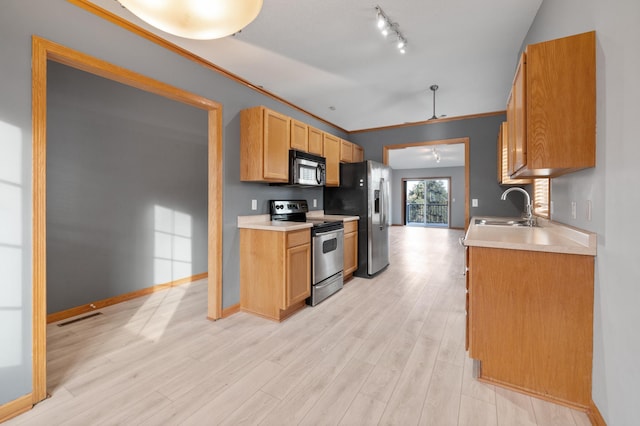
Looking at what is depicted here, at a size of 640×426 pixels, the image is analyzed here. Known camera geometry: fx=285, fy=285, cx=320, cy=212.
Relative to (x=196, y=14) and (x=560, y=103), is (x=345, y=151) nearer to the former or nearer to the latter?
(x=560, y=103)

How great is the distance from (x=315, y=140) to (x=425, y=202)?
411 inches

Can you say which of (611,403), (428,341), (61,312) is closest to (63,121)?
(61,312)

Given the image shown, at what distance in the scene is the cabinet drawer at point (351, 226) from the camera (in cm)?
408

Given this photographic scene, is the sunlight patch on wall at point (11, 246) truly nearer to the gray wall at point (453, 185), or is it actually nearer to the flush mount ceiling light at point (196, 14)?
the flush mount ceiling light at point (196, 14)

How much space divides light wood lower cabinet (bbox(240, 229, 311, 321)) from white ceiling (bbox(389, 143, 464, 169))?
16.8 ft

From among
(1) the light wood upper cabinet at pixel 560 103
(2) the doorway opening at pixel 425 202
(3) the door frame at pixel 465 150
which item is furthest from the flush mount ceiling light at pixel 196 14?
(2) the doorway opening at pixel 425 202

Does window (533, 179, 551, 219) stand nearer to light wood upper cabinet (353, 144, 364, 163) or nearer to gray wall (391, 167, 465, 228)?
light wood upper cabinet (353, 144, 364, 163)

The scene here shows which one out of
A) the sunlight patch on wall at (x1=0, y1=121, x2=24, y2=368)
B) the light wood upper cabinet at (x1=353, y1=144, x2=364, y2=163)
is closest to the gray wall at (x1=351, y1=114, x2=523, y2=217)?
the light wood upper cabinet at (x1=353, y1=144, x2=364, y2=163)

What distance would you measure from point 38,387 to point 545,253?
3.07 m

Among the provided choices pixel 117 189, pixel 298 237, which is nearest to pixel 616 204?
pixel 298 237

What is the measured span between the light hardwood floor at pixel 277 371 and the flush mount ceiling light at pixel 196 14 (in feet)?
6.32

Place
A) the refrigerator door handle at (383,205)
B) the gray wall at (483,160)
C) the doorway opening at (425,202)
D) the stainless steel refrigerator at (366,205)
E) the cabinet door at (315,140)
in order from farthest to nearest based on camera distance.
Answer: the doorway opening at (425,202) → the refrigerator door handle at (383,205) → the gray wall at (483,160) → the stainless steel refrigerator at (366,205) → the cabinet door at (315,140)

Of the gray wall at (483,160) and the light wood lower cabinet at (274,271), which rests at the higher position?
the gray wall at (483,160)

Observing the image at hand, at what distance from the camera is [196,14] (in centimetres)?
113
